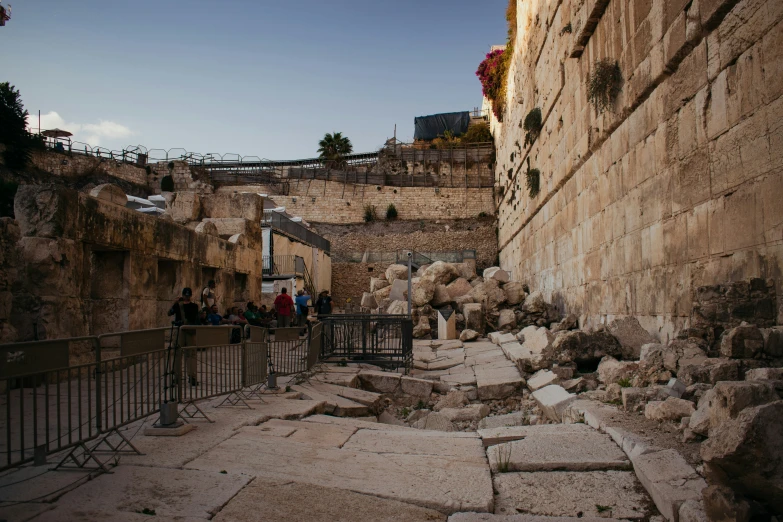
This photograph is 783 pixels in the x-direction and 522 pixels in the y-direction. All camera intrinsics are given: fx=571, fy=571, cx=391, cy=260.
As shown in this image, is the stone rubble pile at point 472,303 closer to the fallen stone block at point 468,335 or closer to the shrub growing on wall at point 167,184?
the fallen stone block at point 468,335

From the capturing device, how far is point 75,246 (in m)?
8.64

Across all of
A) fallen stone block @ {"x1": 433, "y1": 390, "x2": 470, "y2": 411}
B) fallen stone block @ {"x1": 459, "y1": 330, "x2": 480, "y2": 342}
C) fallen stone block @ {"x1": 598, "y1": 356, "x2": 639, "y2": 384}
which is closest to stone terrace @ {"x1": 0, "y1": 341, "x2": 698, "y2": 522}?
fallen stone block @ {"x1": 598, "y1": 356, "x2": 639, "y2": 384}

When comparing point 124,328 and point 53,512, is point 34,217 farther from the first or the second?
point 53,512

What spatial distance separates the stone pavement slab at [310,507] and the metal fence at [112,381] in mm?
1156

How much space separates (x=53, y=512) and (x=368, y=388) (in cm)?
689

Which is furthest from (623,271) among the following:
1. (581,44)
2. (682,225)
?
(581,44)

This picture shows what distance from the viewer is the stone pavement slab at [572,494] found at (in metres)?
3.40

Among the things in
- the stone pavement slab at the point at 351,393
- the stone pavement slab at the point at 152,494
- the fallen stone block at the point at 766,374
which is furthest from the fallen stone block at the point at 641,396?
the stone pavement slab at the point at 351,393

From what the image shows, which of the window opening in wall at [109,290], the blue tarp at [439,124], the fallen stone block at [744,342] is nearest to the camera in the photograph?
the fallen stone block at [744,342]

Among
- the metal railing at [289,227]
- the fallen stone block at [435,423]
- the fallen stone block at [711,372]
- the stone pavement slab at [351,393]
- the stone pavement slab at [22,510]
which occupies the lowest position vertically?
the fallen stone block at [435,423]

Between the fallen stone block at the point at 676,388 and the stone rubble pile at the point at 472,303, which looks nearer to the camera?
the fallen stone block at the point at 676,388

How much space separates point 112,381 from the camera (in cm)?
561

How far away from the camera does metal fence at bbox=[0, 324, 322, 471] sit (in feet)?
12.1

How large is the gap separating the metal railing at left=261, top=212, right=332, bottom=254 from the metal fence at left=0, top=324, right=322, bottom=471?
15.6 meters
